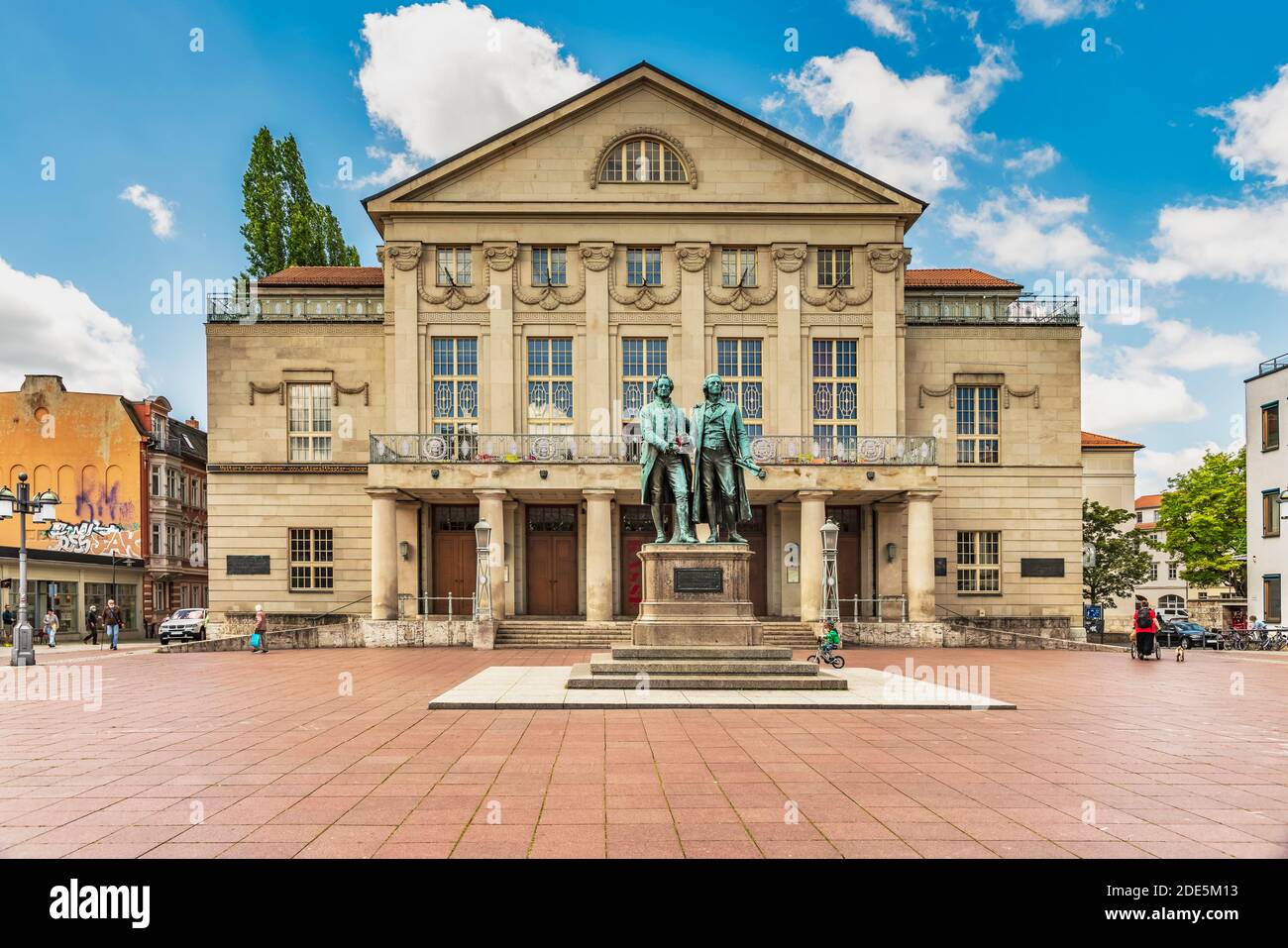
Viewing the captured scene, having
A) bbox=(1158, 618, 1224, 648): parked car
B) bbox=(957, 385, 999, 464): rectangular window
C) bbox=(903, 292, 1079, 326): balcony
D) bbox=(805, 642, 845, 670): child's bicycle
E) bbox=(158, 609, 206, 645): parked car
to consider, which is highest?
bbox=(903, 292, 1079, 326): balcony

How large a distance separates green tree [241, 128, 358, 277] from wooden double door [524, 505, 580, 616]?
23.0 metres

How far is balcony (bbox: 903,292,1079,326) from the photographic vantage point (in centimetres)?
3672

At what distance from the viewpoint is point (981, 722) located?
12.8 m

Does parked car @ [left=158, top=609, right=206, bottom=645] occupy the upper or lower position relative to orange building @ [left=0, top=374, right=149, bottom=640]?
lower

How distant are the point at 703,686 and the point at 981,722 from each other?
4.54 meters

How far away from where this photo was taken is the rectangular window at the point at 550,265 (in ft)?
116

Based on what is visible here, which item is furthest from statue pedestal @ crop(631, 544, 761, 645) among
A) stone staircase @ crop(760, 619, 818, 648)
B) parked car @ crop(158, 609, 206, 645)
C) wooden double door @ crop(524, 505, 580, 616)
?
parked car @ crop(158, 609, 206, 645)

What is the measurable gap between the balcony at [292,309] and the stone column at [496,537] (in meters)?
10.2

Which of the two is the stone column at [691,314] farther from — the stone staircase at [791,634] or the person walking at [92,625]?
the person walking at [92,625]

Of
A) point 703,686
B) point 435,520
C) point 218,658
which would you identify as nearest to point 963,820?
point 703,686

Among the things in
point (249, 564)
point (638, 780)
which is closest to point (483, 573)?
point (249, 564)

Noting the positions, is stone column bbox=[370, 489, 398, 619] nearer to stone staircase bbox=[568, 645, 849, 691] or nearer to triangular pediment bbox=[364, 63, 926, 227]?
triangular pediment bbox=[364, 63, 926, 227]

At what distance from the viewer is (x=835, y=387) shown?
3550 cm

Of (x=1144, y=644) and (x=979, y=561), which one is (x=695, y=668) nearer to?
(x=1144, y=644)
